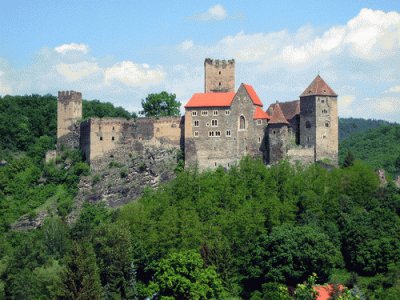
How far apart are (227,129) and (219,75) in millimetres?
7953

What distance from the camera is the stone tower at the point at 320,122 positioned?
237 feet

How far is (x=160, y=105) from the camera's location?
8938cm

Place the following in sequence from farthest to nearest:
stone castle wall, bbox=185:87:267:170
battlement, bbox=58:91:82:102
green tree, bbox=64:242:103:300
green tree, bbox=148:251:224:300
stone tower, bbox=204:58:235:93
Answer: battlement, bbox=58:91:82:102 < stone tower, bbox=204:58:235:93 < stone castle wall, bbox=185:87:267:170 < green tree, bbox=64:242:103:300 < green tree, bbox=148:251:224:300

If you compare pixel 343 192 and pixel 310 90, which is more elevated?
pixel 310 90

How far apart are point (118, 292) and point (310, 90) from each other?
25.4m

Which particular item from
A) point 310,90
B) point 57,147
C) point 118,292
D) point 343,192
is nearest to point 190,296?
point 118,292

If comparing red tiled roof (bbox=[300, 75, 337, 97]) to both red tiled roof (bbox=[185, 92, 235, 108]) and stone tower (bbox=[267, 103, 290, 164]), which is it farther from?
red tiled roof (bbox=[185, 92, 235, 108])

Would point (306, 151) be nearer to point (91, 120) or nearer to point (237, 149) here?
point (237, 149)

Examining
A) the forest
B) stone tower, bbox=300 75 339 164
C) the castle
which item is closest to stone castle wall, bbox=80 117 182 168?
the castle

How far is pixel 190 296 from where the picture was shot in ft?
184

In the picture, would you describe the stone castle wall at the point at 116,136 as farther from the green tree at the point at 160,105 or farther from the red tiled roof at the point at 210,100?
the green tree at the point at 160,105

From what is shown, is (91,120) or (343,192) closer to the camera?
(343,192)

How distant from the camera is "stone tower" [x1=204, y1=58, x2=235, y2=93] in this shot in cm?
8094

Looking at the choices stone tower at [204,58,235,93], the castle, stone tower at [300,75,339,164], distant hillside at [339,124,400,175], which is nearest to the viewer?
stone tower at [300,75,339,164]
